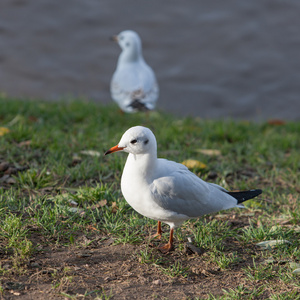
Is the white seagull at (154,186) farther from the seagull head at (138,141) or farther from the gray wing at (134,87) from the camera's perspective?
the gray wing at (134,87)

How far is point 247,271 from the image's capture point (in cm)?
317

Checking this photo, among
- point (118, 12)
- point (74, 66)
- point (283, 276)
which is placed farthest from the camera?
point (118, 12)

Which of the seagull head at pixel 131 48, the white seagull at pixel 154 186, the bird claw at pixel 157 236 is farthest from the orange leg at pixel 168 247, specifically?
the seagull head at pixel 131 48

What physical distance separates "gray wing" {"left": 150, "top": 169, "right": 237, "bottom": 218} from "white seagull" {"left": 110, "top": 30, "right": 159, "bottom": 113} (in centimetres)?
330

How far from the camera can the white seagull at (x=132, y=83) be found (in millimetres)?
6675

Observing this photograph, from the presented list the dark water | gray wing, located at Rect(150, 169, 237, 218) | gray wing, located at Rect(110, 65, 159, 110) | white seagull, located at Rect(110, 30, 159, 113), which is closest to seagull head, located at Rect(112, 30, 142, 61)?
white seagull, located at Rect(110, 30, 159, 113)

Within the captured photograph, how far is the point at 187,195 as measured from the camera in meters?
3.29

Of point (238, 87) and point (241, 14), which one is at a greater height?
point (241, 14)

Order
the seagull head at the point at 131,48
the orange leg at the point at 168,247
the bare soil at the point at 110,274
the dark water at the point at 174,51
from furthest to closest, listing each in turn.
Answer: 1. the dark water at the point at 174,51
2. the seagull head at the point at 131,48
3. the orange leg at the point at 168,247
4. the bare soil at the point at 110,274

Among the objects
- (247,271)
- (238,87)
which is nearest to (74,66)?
(238,87)

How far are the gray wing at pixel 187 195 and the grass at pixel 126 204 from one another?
0.30 m

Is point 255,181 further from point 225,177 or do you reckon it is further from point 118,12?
point 118,12

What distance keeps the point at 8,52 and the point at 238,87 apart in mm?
5164

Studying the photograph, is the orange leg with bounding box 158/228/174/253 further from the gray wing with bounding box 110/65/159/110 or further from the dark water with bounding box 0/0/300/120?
the dark water with bounding box 0/0/300/120
